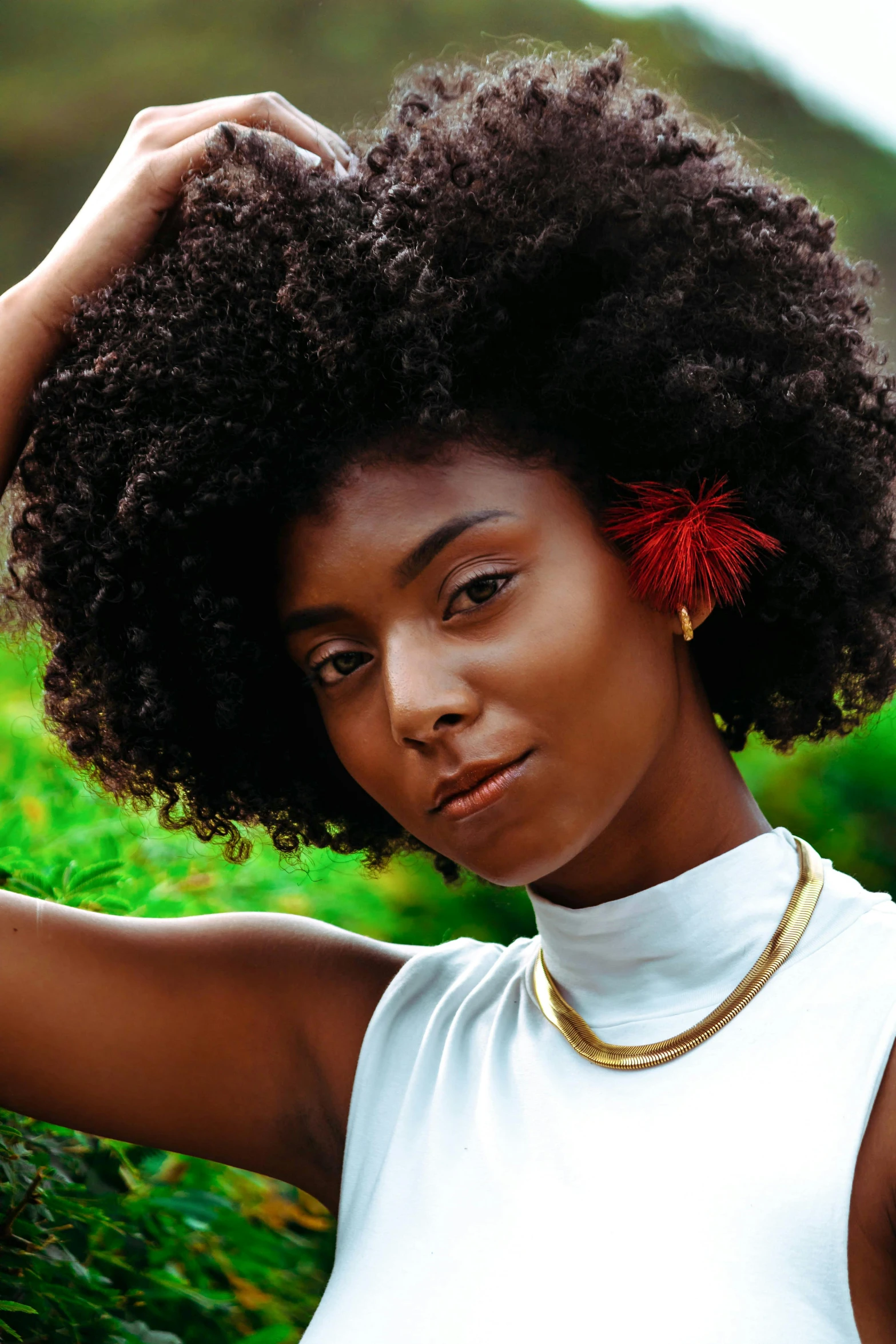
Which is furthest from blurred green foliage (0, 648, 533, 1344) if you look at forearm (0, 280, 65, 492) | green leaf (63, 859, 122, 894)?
forearm (0, 280, 65, 492)

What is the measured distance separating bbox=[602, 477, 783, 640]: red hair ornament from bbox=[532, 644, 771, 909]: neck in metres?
0.16

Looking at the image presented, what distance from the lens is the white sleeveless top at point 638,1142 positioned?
5.40 ft

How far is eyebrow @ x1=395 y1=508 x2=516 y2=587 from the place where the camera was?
1.74 meters

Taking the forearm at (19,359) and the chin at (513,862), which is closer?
the chin at (513,862)

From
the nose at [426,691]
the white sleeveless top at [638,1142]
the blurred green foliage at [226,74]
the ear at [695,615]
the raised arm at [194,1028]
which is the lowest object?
the raised arm at [194,1028]

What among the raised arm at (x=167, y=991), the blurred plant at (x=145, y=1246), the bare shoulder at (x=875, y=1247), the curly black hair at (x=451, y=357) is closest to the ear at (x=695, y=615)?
the curly black hair at (x=451, y=357)

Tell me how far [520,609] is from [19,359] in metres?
0.93

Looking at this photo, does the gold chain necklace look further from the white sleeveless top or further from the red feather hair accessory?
the red feather hair accessory

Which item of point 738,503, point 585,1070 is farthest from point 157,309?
point 585,1070

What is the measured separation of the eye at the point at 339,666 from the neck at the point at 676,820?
0.45m

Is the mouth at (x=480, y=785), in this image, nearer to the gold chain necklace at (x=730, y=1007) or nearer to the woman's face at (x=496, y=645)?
the woman's face at (x=496, y=645)

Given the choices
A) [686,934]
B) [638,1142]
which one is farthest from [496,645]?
[638,1142]

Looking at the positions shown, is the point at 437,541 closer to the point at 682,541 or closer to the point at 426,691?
the point at 426,691

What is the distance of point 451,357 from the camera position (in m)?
1.82
